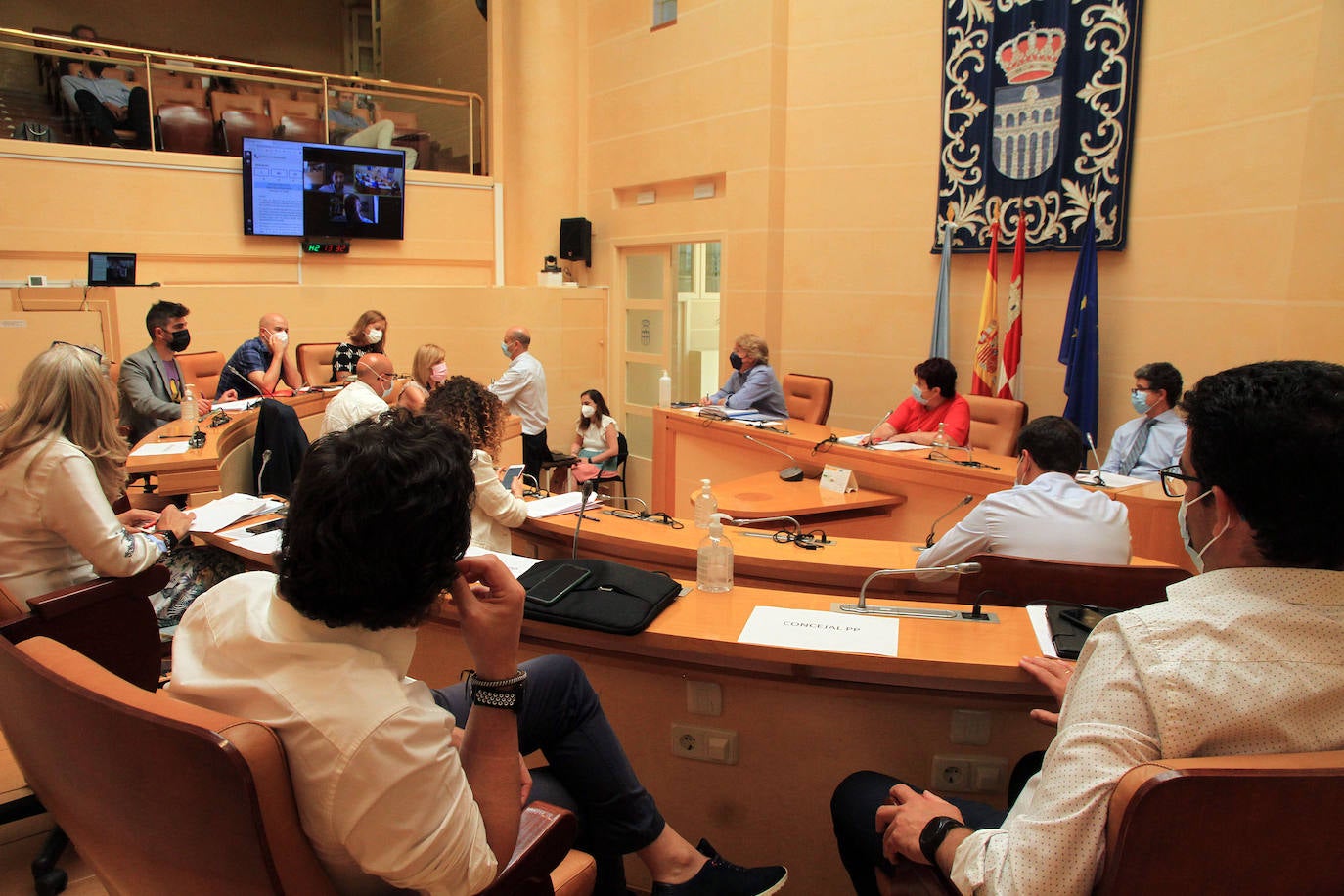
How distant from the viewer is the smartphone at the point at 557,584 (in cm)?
194

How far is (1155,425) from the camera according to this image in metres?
Result: 4.30

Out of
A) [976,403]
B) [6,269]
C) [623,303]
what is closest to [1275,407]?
[976,403]

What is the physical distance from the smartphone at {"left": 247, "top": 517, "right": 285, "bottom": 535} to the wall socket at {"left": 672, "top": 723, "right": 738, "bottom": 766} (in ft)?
5.12

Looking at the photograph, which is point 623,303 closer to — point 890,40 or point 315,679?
point 890,40

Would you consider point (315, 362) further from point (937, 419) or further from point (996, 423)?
point (996, 423)

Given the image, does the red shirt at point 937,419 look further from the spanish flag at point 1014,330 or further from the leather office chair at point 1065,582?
the leather office chair at point 1065,582

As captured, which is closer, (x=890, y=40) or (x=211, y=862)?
(x=211, y=862)

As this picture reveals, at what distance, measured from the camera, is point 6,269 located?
6883mm

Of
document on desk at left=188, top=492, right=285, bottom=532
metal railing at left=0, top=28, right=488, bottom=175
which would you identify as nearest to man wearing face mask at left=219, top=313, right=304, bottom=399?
metal railing at left=0, top=28, right=488, bottom=175

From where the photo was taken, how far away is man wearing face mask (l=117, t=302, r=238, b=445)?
4.96 meters

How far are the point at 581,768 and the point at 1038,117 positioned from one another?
544 cm

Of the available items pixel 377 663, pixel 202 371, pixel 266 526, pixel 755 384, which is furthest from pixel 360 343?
pixel 377 663

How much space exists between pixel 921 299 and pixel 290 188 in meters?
5.58

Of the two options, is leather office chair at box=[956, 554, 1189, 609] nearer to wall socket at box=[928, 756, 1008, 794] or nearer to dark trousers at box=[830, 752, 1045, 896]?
wall socket at box=[928, 756, 1008, 794]
